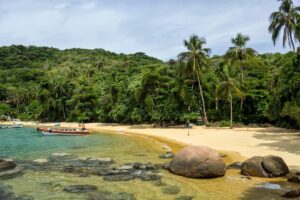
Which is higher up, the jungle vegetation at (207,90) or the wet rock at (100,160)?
the jungle vegetation at (207,90)

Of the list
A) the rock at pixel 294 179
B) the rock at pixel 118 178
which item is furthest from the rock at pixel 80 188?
the rock at pixel 294 179

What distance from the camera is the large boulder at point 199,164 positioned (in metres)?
19.2

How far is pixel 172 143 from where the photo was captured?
36688mm

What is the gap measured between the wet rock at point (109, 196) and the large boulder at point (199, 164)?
4.68 meters

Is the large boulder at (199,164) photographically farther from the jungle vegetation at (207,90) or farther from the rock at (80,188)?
the jungle vegetation at (207,90)

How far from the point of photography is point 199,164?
63.9ft

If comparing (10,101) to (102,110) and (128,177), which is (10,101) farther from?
(128,177)

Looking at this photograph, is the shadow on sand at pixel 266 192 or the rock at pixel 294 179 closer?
the shadow on sand at pixel 266 192

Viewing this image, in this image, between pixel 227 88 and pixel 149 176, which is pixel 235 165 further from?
pixel 227 88

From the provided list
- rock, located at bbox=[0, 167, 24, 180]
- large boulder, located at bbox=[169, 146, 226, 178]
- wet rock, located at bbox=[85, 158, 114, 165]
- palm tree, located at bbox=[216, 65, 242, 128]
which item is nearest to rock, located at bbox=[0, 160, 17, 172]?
rock, located at bbox=[0, 167, 24, 180]

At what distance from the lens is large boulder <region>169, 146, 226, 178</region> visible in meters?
19.2

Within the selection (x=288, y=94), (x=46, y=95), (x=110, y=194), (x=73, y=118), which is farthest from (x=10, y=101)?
(x=110, y=194)

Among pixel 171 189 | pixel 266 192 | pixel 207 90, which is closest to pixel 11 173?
pixel 171 189

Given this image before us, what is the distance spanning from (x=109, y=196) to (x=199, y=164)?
591cm
